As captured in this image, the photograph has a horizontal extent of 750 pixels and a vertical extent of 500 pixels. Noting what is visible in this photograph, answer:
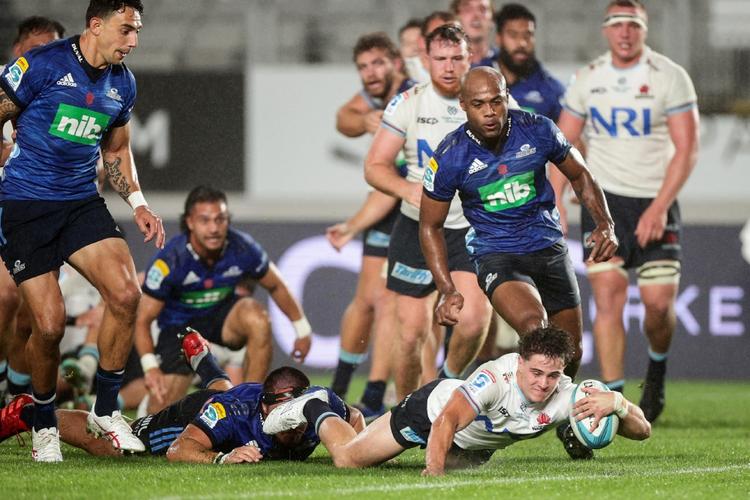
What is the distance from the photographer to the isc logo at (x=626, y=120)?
33.4 ft

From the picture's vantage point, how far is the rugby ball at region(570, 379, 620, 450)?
6.96 m

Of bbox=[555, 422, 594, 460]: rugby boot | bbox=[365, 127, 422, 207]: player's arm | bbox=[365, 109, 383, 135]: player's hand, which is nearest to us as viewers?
bbox=[555, 422, 594, 460]: rugby boot

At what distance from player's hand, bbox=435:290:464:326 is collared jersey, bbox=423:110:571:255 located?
1.79 feet

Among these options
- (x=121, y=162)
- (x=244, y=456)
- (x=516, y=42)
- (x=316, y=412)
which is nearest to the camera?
(x=316, y=412)

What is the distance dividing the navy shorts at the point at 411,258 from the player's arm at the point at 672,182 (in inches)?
53.5

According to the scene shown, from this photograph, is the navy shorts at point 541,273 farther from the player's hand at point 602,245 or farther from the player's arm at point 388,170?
the player's arm at point 388,170

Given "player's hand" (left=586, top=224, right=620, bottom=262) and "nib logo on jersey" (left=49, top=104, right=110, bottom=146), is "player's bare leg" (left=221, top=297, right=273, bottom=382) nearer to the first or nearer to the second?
"nib logo on jersey" (left=49, top=104, right=110, bottom=146)

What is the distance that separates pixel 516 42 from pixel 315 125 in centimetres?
511

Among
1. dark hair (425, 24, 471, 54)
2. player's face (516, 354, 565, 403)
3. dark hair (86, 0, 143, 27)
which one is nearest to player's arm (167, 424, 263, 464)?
player's face (516, 354, 565, 403)

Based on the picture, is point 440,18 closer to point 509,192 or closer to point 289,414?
point 509,192

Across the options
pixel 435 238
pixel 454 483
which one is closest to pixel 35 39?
pixel 435 238

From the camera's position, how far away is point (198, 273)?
10047mm

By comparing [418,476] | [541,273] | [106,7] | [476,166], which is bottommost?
[418,476]

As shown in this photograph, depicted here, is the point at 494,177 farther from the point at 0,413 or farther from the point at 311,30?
the point at 311,30
